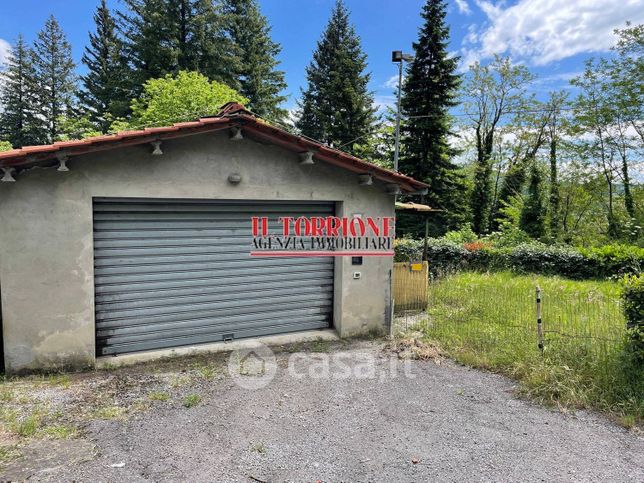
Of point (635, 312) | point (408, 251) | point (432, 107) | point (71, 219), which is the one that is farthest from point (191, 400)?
point (432, 107)

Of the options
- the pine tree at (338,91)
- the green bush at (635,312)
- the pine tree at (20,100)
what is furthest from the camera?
the pine tree at (20,100)

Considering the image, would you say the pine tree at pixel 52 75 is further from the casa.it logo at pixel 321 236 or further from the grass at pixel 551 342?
the grass at pixel 551 342

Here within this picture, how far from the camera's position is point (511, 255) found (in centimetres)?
1502

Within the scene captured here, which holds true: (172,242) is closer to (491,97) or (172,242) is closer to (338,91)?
(338,91)

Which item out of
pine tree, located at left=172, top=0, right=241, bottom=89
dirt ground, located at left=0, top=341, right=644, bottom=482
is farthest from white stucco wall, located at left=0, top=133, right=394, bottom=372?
pine tree, located at left=172, top=0, right=241, bottom=89

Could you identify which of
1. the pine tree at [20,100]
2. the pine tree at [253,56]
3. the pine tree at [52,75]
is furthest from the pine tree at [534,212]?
the pine tree at [20,100]

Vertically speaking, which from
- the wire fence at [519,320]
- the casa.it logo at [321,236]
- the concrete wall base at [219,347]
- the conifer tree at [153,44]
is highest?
the conifer tree at [153,44]

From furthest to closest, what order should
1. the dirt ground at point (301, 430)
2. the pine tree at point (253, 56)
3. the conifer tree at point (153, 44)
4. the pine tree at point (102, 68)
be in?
the pine tree at point (253, 56)
the pine tree at point (102, 68)
the conifer tree at point (153, 44)
the dirt ground at point (301, 430)

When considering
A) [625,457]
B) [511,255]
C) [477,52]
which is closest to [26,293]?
[625,457]

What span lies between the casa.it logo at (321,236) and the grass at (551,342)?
6.60 ft

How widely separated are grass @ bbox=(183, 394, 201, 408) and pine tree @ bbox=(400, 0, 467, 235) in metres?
20.2

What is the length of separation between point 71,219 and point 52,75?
131 feet

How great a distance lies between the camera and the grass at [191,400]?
15.3 feet

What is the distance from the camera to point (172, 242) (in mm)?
6242
